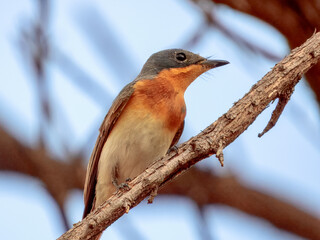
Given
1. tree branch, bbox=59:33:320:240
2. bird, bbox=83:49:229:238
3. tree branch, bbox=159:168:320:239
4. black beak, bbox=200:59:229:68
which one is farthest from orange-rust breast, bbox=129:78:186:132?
tree branch, bbox=59:33:320:240

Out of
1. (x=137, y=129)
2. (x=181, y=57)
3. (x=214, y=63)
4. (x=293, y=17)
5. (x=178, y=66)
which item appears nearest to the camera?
(x=293, y=17)

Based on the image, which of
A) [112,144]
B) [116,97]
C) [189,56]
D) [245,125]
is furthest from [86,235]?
[189,56]

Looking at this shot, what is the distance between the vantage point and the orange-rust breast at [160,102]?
18.4ft

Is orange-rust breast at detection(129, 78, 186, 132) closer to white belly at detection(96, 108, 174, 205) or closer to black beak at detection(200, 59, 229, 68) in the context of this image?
white belly at detection(96, 108, 174, 205)

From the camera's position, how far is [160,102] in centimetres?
566

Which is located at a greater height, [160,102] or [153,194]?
[160,102]

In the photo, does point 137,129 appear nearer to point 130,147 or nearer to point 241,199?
point 130,147

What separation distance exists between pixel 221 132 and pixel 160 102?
182cm

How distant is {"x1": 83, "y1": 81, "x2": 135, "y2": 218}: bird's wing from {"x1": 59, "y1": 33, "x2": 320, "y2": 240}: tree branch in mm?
1741

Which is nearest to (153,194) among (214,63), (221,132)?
(221,132)

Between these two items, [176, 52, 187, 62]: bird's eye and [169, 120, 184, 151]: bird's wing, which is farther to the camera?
[176, 52, 187, 62]: bird's eye

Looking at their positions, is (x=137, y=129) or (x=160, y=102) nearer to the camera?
(x=137, y=129)

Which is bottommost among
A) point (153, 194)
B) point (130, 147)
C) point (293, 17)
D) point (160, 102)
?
point (153, 194)

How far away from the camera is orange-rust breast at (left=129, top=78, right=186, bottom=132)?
221 inches
